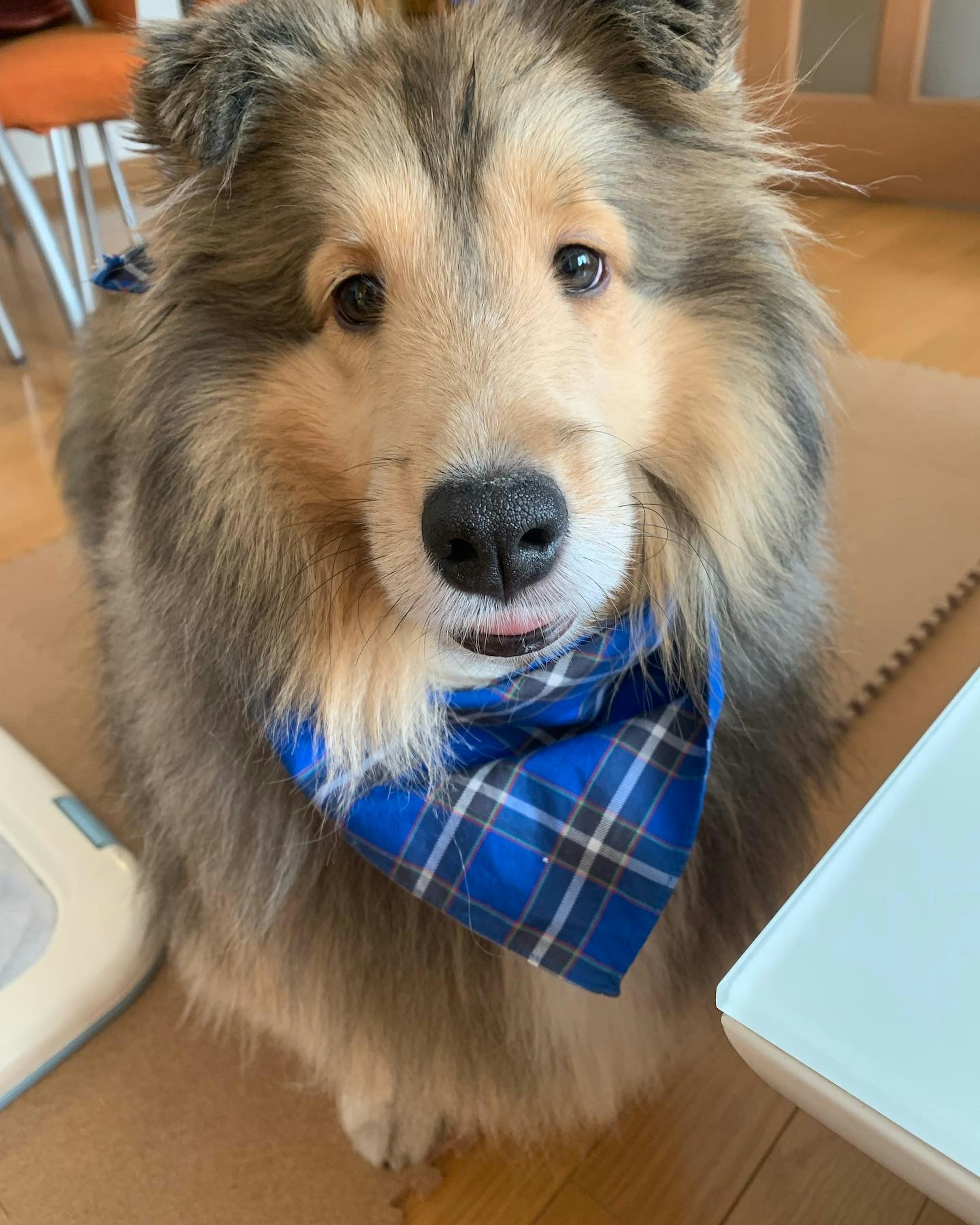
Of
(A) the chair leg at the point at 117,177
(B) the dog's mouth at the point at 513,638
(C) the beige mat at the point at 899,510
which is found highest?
(B) the dog's mouth at the point at 513,638

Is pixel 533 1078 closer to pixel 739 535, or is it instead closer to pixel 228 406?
pixel 739 535

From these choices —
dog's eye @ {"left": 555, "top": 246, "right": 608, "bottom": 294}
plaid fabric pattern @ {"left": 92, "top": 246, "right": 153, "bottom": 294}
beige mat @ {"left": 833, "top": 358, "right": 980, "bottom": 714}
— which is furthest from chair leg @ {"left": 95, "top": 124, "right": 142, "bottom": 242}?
dog's eye @ {"left": 555, "top": 246, "right": 608, "bottom": 294}

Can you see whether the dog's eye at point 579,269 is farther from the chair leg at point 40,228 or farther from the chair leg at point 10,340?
the chair leg at point 10,340

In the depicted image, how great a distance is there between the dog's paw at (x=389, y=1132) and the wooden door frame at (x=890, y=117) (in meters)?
3.31

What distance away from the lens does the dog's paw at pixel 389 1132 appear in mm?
1244

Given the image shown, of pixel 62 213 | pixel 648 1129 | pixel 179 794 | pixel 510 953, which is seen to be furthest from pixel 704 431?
pixel 62 213

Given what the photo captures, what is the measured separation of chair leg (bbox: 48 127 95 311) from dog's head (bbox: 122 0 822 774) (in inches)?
99.2

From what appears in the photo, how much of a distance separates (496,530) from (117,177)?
3.56 meters

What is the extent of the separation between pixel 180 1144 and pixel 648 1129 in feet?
2.03

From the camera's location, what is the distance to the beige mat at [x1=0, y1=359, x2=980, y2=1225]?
4.13 feet

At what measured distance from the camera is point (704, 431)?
3.26 ft

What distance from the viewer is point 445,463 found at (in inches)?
31.9

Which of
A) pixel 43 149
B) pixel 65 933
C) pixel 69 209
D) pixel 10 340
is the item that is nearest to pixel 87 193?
pixel 69 209

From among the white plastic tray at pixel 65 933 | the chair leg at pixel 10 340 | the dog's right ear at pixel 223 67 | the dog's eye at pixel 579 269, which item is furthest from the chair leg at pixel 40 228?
the dog's eye at pixel 579 269
